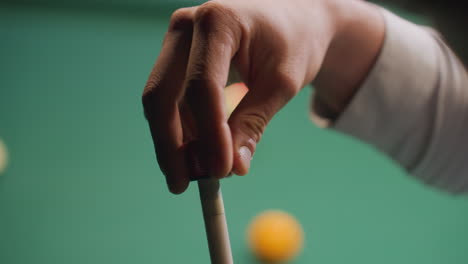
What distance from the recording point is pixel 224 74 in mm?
301

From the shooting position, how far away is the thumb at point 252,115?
0.31 metres

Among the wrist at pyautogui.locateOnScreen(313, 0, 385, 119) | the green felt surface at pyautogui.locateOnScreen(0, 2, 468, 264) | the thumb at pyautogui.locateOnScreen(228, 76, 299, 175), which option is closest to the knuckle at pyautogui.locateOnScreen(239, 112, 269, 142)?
the thumb at pyautogui.locateOnScreen(228, 76, 299, 175)

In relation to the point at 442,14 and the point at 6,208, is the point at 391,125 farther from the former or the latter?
the point at 6,208

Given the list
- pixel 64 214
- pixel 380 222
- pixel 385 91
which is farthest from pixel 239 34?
pixel 380 222

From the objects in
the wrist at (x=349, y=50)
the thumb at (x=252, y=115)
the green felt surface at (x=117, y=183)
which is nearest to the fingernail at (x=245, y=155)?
the thumb at (x=252, y=115)

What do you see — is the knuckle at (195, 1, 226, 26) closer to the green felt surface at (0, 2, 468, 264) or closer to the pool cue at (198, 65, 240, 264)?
the pool cue at (198, 65, 240, 264)

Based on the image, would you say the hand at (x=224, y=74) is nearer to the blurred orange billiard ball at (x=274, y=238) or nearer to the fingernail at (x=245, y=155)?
the fingernail at (x=245, y=155)

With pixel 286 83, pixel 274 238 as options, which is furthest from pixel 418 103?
pixel 274 238

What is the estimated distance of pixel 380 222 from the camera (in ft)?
3.08

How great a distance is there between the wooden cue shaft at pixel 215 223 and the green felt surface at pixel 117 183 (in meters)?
0.49

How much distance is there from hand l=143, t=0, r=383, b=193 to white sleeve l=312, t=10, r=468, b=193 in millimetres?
118

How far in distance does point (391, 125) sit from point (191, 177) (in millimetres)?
280

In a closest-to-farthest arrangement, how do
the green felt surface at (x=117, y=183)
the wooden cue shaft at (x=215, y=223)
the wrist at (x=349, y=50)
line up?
the wooden cue shaft at (x=215, y=223) → the wrist at (x=349, y=50) → the green felt surface at (x=117, y=183)

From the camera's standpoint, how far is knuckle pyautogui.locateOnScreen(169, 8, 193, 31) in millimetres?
336
